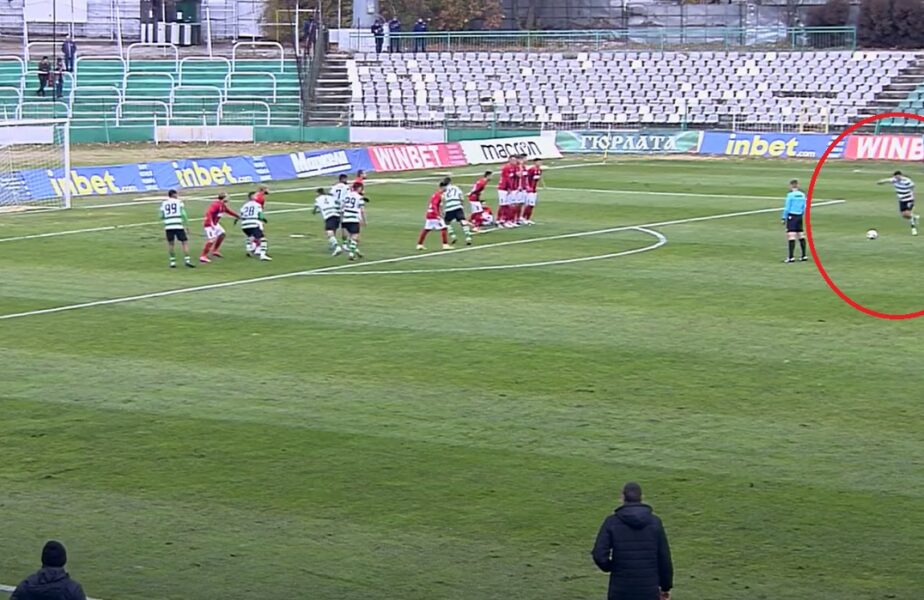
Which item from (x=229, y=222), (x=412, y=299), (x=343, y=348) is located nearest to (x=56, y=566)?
(x=343, y=348)

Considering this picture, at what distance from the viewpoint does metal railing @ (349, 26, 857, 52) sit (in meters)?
79.0

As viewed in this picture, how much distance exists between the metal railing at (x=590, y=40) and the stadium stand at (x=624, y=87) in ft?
5.59

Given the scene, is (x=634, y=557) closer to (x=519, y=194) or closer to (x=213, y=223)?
(x=213, y=223)

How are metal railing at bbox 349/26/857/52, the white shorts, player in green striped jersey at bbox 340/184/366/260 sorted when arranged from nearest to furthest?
the white shorts
player in green striped jersey at bbox 340/184/366/260
metal railing at bbox 349/26/857/52

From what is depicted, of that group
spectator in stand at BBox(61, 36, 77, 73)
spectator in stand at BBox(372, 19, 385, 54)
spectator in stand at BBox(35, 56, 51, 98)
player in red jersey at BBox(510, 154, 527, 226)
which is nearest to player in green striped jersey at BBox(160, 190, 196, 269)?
player in red jersey at BBox(510, 154, 527, 226)

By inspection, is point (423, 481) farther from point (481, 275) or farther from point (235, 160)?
point (235, 160)

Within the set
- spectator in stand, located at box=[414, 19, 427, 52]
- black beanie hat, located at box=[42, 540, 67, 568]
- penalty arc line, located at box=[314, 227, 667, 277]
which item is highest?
spectator in stand, located at box=[414, 19, 427, 52]

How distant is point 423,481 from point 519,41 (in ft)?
228

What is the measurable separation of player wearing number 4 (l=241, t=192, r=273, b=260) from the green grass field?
632 millimetres

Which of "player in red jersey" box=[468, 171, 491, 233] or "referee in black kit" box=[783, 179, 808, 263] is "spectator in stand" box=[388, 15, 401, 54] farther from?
"referee in black kit" box=[783, 179, 808, 263]

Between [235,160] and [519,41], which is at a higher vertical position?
[519,41]

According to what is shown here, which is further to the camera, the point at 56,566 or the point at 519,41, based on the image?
the point at 519,41

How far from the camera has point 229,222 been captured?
42.2 metres

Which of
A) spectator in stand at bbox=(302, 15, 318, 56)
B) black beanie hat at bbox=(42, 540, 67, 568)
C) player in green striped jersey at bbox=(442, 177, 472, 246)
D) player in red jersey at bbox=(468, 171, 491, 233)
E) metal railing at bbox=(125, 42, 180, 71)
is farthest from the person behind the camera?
spectator in stand at bbox=(302, 15, 318, 56)
